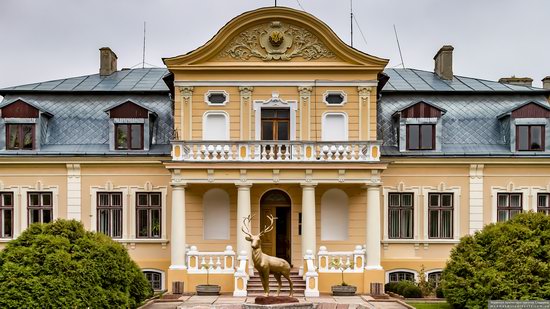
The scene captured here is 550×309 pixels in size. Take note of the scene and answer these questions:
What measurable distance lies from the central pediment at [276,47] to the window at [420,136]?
11.1 feet

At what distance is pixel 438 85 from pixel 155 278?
14.7 meters

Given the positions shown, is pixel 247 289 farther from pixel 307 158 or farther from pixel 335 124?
pixel 335 124

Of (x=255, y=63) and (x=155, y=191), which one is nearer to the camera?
(x=255, y=63)

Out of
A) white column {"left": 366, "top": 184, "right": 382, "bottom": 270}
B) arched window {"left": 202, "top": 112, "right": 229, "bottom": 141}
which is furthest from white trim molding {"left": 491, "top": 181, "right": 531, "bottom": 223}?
arched window {"left": 202, "top": 112, "right": 229, "bottom": 141}

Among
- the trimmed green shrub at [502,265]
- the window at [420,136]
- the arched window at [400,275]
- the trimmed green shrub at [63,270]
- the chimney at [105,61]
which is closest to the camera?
the trimmed green shrub at [63,270]

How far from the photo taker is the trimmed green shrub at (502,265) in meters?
18.3

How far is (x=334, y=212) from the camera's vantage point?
1027 inches

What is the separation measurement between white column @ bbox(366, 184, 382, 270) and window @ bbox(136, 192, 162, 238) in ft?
28.2

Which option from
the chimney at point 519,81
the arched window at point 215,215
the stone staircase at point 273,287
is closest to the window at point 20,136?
the arched window at point 215,215

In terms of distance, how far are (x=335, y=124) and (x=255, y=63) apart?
12.9 ft

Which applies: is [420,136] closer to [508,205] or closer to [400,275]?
[508,205]

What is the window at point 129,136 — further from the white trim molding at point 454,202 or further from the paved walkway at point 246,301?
the white trim molding at point 454,202

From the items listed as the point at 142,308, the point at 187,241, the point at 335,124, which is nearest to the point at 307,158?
the point at 335,124

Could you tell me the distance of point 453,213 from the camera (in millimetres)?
26891
